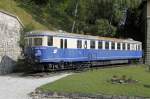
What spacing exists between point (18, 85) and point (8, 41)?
8236 mm

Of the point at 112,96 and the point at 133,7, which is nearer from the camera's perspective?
the point at 112,96

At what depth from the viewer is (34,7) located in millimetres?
57781

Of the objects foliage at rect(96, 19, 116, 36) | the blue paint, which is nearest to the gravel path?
the blue paint

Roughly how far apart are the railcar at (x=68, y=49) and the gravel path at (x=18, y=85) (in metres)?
2.37

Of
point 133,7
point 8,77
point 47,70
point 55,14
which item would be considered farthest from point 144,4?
point 8,77

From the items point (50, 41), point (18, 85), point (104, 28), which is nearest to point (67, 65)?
point (50, 41)

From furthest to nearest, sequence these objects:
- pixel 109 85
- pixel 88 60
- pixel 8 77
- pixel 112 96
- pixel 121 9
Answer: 1. pixel 121 9
2. pixel 88 60
3. pixel 8 77
4. pixel 109 85
5. pixel 112 96

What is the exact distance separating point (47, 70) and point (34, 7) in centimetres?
2736

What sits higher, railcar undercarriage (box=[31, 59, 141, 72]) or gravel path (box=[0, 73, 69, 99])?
railcar undercarriage (box=[31, 59, 141, 72])

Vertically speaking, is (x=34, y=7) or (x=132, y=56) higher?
(x=34, y=7)

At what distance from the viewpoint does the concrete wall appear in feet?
101

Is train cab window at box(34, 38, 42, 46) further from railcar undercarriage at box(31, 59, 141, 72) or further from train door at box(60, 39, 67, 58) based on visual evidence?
train door at box(60, 39, 67, 58)

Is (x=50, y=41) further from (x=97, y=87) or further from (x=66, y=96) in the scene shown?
(x=66, y=96)

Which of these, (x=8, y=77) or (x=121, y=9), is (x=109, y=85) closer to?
(x=8, y=77)
